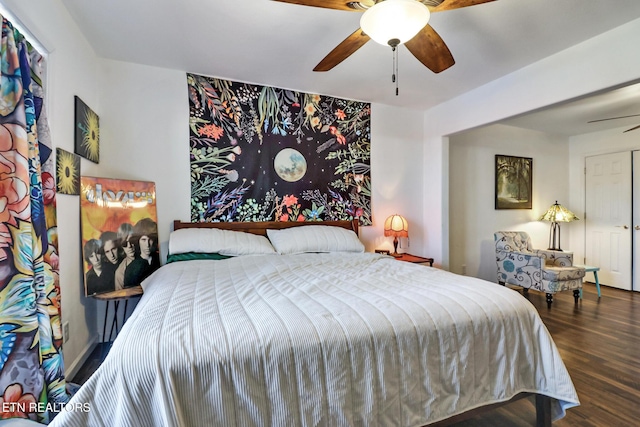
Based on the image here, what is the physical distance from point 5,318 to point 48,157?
825mm

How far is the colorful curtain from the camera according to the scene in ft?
4.06

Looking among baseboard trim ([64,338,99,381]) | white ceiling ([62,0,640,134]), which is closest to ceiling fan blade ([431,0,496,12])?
white ceiling ([62,0,640,134])

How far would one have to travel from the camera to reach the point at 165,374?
33.8 inches

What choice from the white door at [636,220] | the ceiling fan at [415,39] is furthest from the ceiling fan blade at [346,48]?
the white door at [636,220]

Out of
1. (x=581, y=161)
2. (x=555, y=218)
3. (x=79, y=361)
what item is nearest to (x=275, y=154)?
(x=79, y=361)

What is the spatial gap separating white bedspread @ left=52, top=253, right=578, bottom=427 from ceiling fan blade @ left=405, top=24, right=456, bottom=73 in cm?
144

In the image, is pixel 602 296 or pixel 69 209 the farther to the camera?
pixel 602 296

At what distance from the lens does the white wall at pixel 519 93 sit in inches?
83.9

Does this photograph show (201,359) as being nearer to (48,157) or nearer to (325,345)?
(325,345)

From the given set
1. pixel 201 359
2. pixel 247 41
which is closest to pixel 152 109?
pixel 247 41

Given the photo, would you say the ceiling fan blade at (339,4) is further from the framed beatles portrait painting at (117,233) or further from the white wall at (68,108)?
the framed beatles portrait painting at (117,233)

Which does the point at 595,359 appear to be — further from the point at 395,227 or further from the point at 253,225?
the point at 253,225

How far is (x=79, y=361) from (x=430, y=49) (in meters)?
3.26

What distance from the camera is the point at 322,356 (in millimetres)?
1036
